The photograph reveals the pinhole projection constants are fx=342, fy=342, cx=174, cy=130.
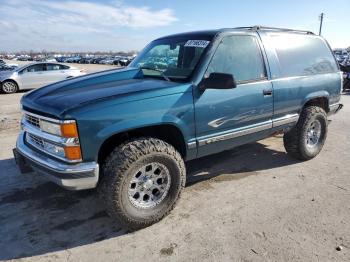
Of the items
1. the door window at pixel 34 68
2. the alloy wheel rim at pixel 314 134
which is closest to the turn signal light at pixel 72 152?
the alloy wheel rim at pixel 314 134

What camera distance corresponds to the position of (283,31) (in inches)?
195

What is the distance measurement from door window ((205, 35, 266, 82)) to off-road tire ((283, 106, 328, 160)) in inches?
45.8

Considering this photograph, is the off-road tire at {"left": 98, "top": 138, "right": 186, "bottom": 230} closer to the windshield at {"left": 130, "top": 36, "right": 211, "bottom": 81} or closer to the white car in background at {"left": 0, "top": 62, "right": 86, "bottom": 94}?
the windshield at {"left": 130, "top": 36, "right": 211, "bottom": 81}

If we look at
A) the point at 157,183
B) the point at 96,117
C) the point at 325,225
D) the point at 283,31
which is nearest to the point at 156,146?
the point at 157,183

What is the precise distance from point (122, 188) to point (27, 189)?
1833mm

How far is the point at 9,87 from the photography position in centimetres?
1492

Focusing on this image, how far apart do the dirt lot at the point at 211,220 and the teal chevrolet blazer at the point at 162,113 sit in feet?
1.16

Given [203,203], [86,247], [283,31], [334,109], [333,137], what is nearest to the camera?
[86,247]

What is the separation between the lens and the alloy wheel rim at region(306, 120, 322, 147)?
5.38m

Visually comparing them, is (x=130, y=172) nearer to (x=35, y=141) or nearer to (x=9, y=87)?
(x=35, y=141)

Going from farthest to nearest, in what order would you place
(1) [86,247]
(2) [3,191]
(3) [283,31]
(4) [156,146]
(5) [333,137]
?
(5) [333,137]
(3) [283,31]
(2) [3,191]
(4) [156,146]
(1) [86,247]

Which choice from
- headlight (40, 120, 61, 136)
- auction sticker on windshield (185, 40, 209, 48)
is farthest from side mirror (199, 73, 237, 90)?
headlight (40, 120, 61, 136)

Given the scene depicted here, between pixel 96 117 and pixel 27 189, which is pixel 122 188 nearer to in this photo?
pixel 96 117

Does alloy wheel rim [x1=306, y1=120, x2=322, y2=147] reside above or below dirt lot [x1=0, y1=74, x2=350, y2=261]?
above
